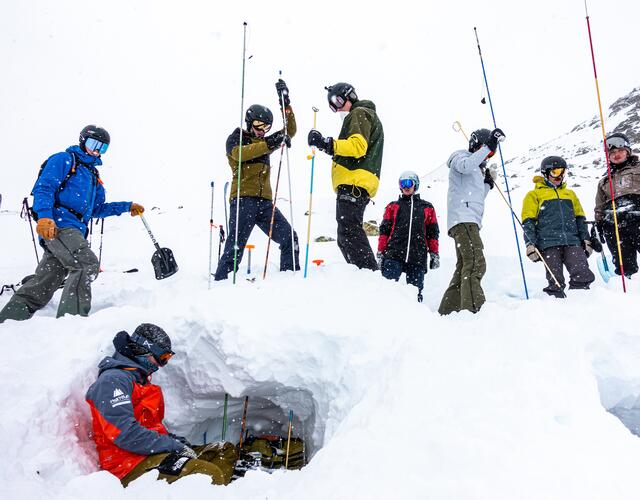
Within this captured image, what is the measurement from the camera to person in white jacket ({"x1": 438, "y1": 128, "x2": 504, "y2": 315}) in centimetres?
402

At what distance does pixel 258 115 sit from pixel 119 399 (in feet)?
10.8

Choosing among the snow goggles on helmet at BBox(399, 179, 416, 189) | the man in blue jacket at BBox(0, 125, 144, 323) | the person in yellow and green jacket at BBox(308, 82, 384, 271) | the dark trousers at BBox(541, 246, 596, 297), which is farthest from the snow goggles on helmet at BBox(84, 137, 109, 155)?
the dark trousers at BBox(541, 246, 596, 297)

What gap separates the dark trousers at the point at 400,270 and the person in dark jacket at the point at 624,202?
266 cm

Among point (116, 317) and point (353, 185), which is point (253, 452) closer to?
point (116, 317)

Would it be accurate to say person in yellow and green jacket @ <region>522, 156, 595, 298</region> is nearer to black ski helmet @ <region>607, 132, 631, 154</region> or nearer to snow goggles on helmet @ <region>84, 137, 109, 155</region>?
black ski helmet @ <region>607, 132, 631, 154</region>

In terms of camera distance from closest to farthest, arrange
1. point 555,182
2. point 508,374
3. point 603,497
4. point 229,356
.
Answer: point 603,497 → point 508,374 → point 229,356 → point 555,182

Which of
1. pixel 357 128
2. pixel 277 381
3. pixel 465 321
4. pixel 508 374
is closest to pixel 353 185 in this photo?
pixel 357 128

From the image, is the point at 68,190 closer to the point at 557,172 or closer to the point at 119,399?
the point at 119,399

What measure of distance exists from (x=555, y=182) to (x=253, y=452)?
4606 mm

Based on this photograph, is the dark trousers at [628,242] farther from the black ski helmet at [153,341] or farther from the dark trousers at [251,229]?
the black ski helmet at [153,341]

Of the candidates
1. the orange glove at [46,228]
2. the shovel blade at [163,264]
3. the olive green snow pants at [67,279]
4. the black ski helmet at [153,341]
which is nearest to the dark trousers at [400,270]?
the shovel blade at [163,264]

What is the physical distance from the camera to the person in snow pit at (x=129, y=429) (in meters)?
2.69

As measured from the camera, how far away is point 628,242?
5207 mm

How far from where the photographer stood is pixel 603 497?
1.38 m
